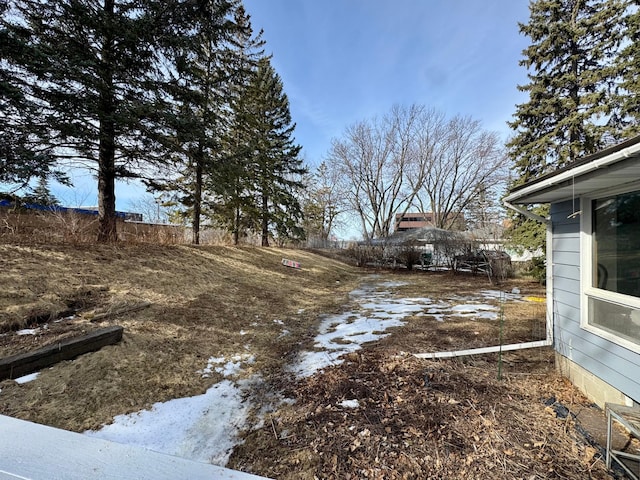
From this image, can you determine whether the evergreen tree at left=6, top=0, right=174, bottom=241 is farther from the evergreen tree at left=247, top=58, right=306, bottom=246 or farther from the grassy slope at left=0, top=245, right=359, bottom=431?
the evergreen tree at left=247, top=58, right=306, bottom=246

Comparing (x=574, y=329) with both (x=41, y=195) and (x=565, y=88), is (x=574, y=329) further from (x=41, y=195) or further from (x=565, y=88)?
(x=565, y=88)

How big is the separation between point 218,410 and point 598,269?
164 inches

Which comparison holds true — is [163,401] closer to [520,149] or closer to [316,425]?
[316,425]

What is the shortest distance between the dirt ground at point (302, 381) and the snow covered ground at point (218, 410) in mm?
139

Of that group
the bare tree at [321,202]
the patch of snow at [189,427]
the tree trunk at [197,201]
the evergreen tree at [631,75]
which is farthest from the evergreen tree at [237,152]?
the bare tree at [321,202]

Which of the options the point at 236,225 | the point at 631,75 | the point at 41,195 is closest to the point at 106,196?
the point at 41,195

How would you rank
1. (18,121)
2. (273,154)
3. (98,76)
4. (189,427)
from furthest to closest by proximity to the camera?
(273,154)
(98,76)
(18,121)
(189,427)

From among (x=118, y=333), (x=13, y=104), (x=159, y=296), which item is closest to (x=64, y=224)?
(x=13, y=104)

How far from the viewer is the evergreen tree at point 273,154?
41.2 feet

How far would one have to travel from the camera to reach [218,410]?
8.50ft

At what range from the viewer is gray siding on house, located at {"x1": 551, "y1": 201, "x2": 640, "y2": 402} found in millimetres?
2367

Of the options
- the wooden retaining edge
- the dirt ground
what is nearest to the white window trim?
the dirt ground

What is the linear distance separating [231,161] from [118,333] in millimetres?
5932

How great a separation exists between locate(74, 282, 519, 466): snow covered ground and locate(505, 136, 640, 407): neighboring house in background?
2.43 metres
